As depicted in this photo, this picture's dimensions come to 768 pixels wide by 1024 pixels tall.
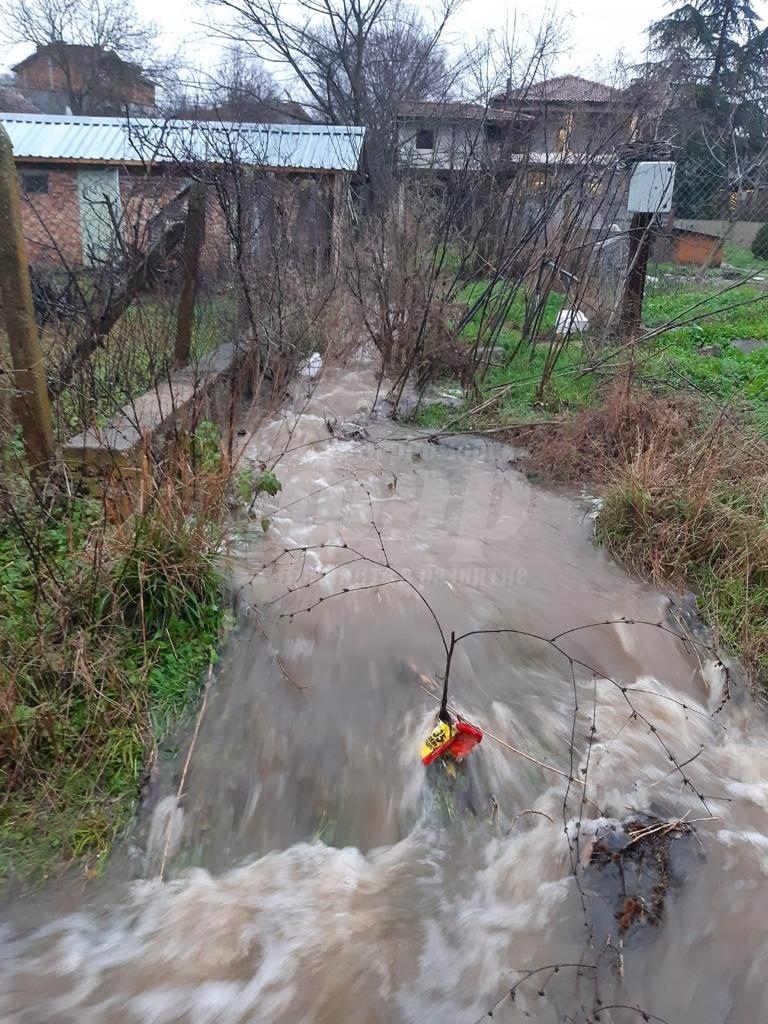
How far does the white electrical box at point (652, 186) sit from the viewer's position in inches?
267

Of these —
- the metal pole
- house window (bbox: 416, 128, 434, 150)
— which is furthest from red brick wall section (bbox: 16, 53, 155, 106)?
the metal pole

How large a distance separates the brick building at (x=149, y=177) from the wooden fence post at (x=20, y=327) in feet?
3.32

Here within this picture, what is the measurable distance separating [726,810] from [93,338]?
4.18m

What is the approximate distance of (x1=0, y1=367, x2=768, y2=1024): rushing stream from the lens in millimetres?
2348

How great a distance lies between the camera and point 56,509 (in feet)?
11.7

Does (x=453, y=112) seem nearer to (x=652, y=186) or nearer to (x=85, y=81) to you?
(x=652, y=186)

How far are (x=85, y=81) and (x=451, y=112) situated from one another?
18.9m

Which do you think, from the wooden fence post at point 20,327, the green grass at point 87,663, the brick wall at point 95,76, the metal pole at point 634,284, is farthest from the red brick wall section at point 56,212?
the brick wall at point 95,76

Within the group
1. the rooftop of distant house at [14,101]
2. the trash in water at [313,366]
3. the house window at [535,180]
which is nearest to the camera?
the trash in water at [313,366]

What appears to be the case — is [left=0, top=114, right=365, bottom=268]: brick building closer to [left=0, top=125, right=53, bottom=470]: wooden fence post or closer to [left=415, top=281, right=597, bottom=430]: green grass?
[left=0, top=125, right=53, bottom=470]: wooden fence post

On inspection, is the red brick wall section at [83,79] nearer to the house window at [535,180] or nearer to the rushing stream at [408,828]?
the house window at [535,180]

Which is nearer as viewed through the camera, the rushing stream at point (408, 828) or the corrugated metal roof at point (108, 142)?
the rushing stream at point (408, 828)

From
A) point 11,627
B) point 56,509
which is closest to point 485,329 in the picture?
point 56,509

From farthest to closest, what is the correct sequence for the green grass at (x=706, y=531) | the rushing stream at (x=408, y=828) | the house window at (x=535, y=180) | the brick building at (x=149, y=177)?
the house window at (x=535, y=180)
the brick building at (x=149, y=177)
the green grass at (x=706, y=531)
the rushing stream at (x=408, y=828)
